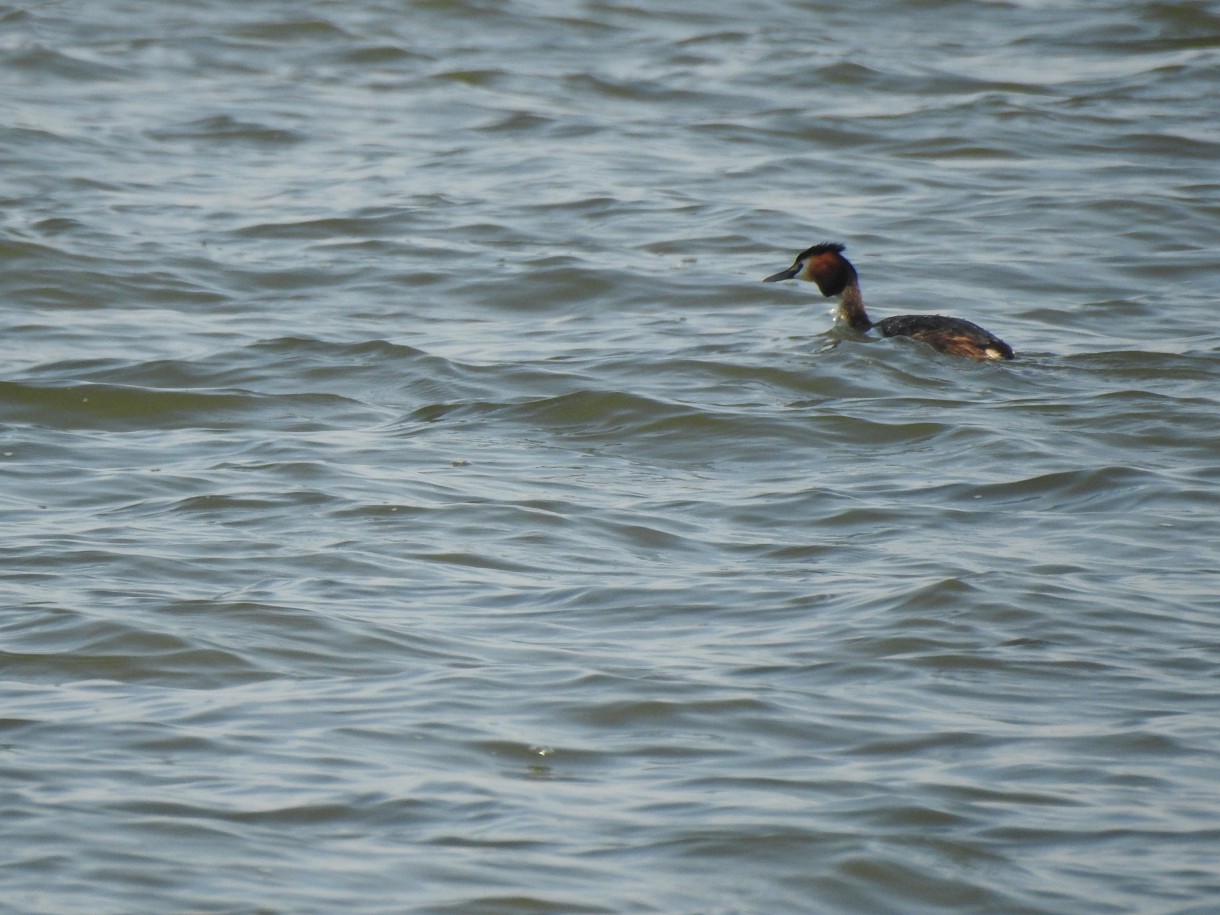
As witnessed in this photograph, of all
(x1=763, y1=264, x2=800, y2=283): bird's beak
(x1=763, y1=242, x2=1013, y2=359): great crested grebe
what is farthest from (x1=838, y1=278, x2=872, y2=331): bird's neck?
(x1=763, y1=264, x2=800, y2=283): bird's beak

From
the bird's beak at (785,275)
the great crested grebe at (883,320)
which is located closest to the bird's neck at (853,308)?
the great crested grebe at (883,320)

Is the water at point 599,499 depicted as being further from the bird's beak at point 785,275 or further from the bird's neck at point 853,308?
the bird's neck at point 853,308

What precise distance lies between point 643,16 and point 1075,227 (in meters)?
8.16

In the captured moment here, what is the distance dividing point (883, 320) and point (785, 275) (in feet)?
2.29

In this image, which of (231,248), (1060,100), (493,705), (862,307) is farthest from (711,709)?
(1060,100)

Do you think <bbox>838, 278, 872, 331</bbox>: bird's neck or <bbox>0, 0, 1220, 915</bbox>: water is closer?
<bbox>0, 0, 1220, 915</bbox>: water

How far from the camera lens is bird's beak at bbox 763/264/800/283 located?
36.7 feet

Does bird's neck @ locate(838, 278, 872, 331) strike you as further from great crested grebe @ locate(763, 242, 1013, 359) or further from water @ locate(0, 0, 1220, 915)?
water @ locate(0, 0, 1220, 915)

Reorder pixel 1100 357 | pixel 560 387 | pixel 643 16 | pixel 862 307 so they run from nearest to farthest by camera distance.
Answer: pixel 560 387 < pixel 1100 357 < pixel 862 307 < pixel 643 16

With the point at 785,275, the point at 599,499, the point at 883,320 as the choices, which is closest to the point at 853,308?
the point at 883,320

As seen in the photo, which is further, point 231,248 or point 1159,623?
point 231,248

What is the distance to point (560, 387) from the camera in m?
9.27

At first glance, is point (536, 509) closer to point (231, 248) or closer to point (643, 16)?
point (231, 248)

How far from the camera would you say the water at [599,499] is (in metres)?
4.47
